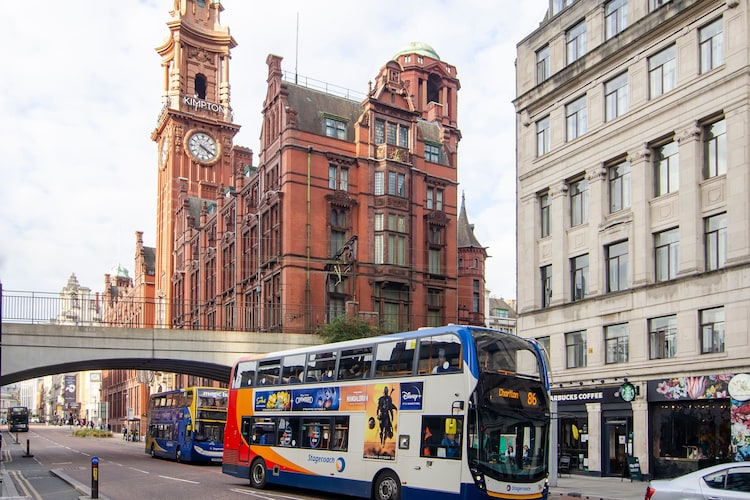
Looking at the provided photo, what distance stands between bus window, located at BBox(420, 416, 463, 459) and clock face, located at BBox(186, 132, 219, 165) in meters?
81.9

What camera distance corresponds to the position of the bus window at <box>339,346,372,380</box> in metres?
21.9

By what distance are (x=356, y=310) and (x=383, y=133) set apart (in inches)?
543

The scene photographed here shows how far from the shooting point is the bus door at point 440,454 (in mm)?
18562

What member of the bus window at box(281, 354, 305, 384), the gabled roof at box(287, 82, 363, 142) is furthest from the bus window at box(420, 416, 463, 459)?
the gabled roof at box(287, 82, 363, 142)

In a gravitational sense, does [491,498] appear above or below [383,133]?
below

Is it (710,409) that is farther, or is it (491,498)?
(710,409)

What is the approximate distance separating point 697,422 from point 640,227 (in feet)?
24.8

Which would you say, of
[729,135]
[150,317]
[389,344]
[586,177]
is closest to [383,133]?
[586,177]

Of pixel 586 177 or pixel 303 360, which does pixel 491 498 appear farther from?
pixel 586 177

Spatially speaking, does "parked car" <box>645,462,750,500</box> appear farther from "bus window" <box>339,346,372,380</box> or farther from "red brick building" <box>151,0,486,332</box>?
"red brick building" <box>151,0,486,332</box>

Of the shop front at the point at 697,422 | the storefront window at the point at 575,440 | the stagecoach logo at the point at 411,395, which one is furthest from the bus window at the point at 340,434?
the storefront window at the point at 575,440

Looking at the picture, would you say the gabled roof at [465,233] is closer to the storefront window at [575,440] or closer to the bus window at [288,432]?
the storefront window at [575,440]

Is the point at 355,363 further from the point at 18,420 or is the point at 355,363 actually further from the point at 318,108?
the point at 18,420

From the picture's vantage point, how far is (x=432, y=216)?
206ft
